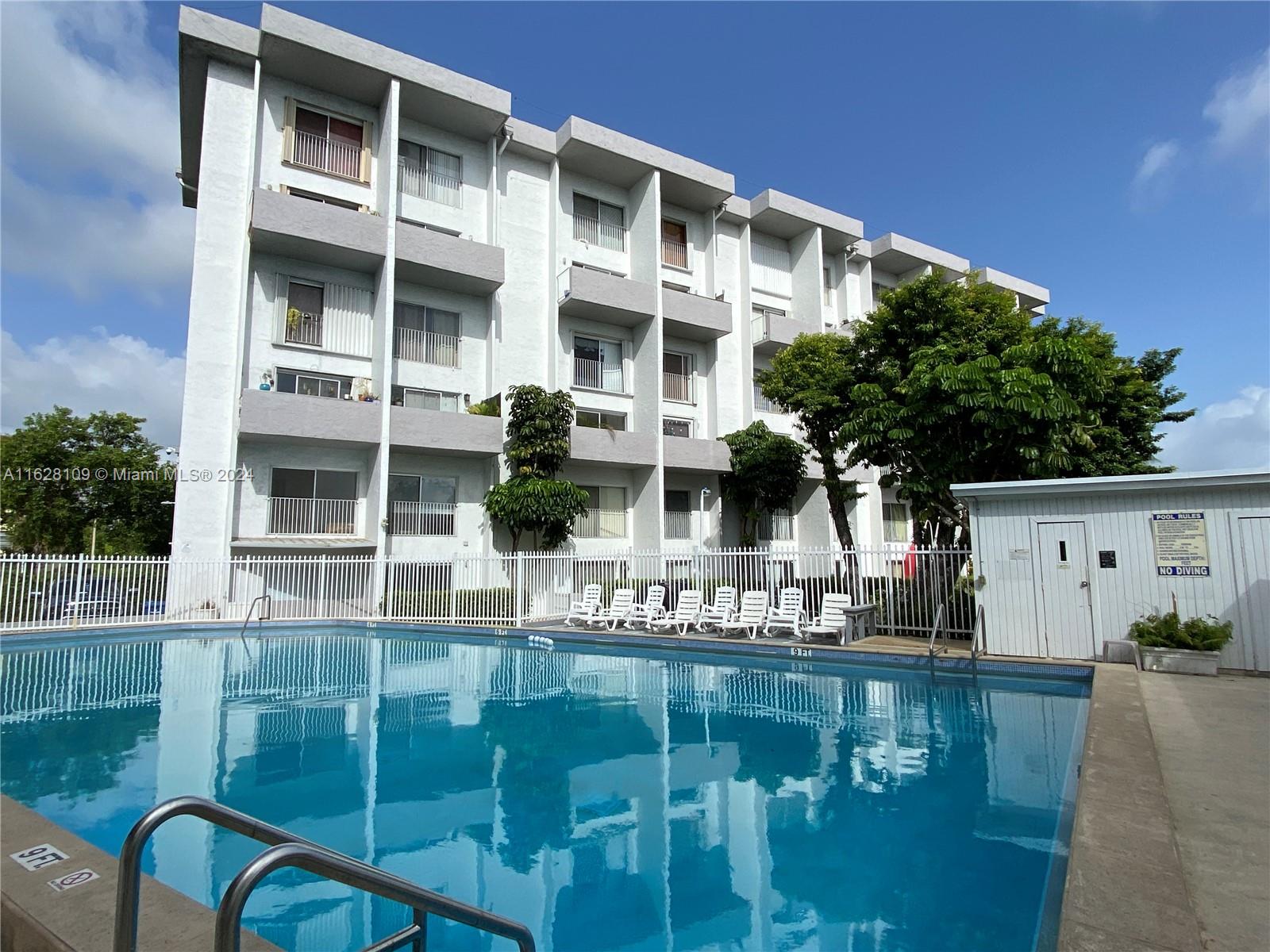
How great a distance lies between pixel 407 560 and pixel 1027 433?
14.5 meters

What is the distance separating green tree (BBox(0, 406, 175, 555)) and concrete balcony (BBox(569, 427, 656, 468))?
18708 mm

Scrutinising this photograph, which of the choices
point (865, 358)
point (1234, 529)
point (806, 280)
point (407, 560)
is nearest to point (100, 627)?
point (407, 560)

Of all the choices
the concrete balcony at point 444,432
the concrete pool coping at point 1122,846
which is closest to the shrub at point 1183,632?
the concrete pool coping at point 1122,846

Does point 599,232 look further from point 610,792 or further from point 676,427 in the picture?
point 610,792

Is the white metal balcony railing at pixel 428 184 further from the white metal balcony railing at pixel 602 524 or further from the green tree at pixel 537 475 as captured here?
the white metal balcony railing at pixel 602 524

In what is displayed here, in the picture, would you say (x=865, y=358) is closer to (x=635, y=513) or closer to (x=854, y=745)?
(x=635, y=513)

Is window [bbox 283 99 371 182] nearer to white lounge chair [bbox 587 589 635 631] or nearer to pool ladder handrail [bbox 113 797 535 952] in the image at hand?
white lounge chair [bbox 587 589 635 631]

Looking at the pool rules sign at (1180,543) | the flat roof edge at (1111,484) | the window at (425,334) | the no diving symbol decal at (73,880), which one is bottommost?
the no diving symbol decal at (73,880)

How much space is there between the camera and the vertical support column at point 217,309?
56.1ft

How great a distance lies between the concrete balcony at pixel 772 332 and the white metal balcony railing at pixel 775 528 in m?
6.48

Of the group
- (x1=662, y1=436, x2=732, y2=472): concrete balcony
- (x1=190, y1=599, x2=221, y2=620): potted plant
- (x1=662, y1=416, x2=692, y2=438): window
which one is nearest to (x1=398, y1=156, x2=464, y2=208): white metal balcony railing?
(x1=662, y1=416, x2=692, y2=438): window

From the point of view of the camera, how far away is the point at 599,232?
25.0m

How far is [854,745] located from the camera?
294 inches

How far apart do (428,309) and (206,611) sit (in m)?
10.4
